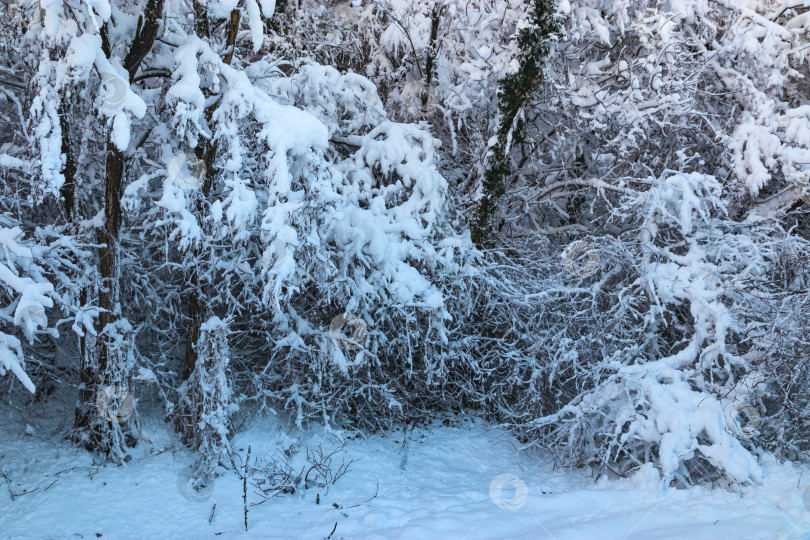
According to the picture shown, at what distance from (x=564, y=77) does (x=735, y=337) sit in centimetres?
451

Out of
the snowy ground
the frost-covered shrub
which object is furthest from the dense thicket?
the snowy ground

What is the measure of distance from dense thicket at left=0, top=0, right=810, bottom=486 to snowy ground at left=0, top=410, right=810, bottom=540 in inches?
11.5

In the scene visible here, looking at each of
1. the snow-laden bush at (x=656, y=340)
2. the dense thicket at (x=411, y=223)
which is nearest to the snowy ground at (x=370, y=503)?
the dense thicket at (x=411, y=223)

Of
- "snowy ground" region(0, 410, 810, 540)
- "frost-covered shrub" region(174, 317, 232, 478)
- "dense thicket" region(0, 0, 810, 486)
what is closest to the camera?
"snowy ground" region(0, 410, 810, 540)

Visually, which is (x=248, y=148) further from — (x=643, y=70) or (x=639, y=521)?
(x=643, y=70)

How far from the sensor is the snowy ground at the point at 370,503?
4.72 metres

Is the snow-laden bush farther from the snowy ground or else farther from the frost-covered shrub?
the frost-covered shrub

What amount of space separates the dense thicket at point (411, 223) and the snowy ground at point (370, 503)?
292 millimetres

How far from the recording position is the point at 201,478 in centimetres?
557

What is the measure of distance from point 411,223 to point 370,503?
312 centimetres

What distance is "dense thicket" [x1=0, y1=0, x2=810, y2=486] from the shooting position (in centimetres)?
522

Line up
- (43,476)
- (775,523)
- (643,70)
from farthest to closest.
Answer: (643,70), (43,476), (775,523)

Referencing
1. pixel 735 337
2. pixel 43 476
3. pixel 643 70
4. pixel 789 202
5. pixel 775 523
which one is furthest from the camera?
pixel 643 70

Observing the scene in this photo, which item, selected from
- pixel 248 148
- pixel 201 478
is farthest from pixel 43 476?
pixel 248 148
